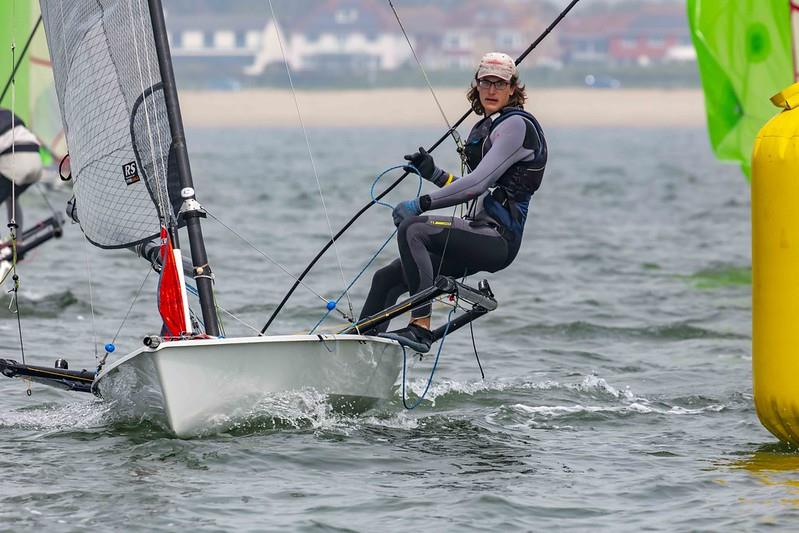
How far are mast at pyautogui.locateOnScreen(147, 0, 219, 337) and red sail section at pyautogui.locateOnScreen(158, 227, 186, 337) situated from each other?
9 centimetres

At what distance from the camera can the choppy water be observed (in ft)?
16.7

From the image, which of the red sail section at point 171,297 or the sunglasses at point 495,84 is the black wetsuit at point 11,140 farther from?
the sunglasses at point 495,84

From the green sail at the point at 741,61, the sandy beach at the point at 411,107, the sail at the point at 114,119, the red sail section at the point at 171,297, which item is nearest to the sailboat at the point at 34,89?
the sail at the point at 114,119

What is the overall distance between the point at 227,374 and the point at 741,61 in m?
6.48

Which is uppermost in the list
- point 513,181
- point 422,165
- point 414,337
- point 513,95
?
point 513,95

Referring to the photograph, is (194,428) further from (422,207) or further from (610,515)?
(610,515)

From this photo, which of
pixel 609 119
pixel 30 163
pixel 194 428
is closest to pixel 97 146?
pixel 194 428

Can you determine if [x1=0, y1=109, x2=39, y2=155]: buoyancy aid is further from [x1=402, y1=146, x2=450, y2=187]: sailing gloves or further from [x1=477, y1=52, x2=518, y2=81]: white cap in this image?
[x1=477, y1=52, x2=518, y2=81]: white cap

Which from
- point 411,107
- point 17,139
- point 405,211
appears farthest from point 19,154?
point 411,107

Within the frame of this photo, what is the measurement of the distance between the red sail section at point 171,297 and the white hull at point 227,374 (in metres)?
0.24

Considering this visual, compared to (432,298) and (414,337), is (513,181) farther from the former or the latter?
(414,337)

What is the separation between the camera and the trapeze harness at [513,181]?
240 inches

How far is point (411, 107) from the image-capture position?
8188cm

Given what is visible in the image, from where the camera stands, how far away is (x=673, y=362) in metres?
8.57
